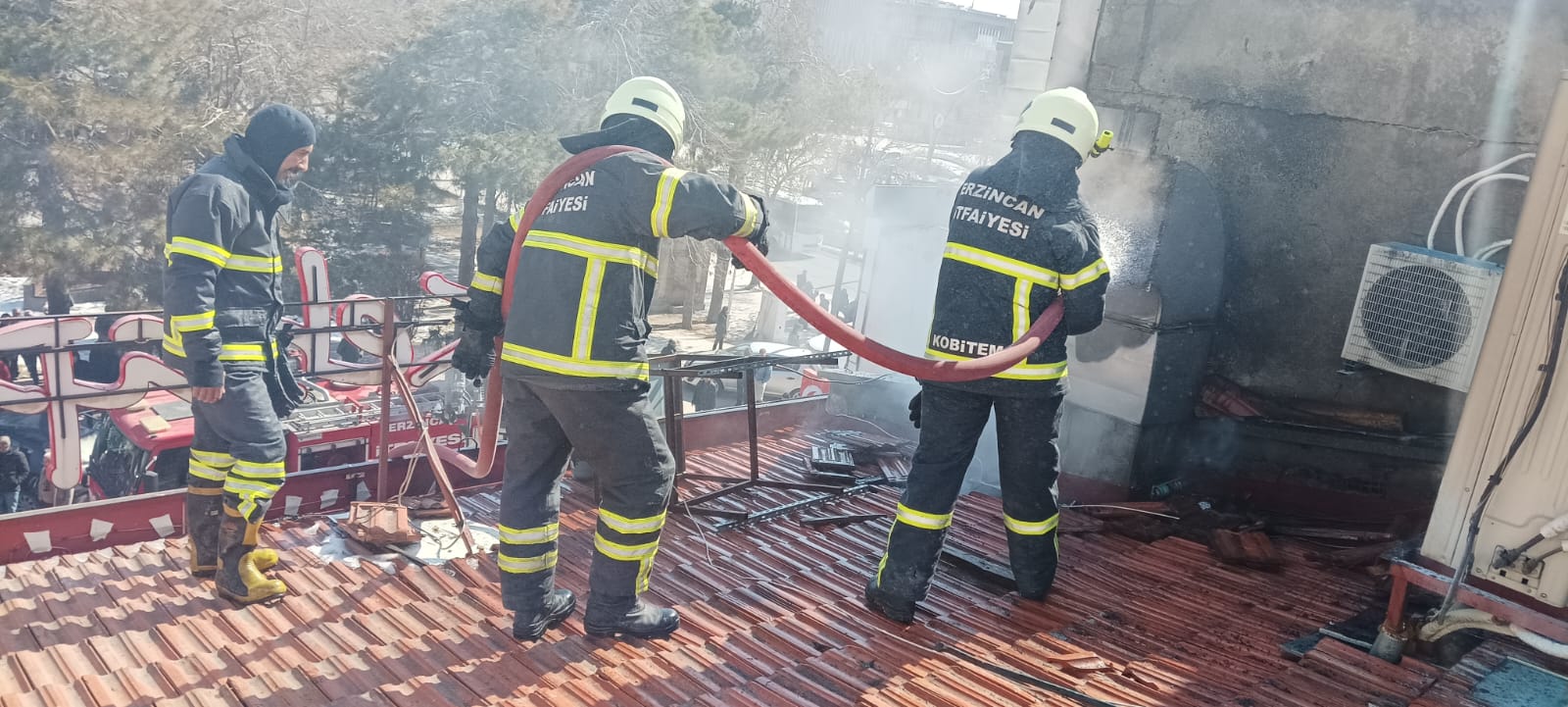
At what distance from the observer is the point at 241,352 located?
13.6ft

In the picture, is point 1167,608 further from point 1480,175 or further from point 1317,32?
point 1317,32

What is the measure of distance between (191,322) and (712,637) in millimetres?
2363

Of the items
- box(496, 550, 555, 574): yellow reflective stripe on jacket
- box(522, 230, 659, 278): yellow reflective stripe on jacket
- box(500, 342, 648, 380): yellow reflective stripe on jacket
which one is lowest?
box(496, 550, 555, 574): yellow reflective stripe on jacket

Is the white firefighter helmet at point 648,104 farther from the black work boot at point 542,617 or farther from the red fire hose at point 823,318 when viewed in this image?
the black work boot at point 542,617

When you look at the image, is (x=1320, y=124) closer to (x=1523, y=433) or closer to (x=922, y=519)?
(x=1523, y=433)

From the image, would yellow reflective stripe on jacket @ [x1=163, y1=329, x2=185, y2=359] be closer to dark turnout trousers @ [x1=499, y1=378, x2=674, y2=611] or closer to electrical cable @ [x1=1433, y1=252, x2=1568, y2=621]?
dark turnout trousers @ [x1=499, y1=378, x2=674, y2=611]

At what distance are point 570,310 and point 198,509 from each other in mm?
2071

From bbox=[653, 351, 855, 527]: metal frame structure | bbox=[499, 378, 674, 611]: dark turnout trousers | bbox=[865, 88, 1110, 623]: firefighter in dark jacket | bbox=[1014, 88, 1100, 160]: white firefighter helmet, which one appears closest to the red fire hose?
bbox=[865, 88, 1110, 623]: firefighter in dark jacket

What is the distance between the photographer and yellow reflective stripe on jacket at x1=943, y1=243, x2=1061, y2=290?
12.6 ft

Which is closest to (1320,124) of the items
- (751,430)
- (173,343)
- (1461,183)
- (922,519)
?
(1461,183)

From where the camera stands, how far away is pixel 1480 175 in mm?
5004

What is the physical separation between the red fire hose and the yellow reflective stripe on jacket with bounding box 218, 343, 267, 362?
1.25 metres

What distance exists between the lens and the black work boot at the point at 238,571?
3988mm

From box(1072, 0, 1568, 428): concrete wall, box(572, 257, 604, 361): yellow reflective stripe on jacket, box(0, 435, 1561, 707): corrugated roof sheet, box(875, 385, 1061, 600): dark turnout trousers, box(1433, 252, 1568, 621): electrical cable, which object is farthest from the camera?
box(1072, 0, 1568, 428): concrete wall
